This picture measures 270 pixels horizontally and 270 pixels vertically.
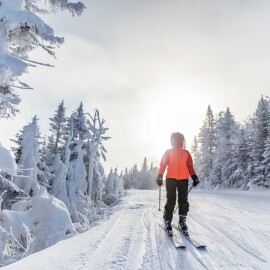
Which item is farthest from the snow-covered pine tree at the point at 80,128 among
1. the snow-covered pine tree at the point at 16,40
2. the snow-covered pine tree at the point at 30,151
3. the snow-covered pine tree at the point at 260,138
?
the snow-covered pine tree at the point at 16,40

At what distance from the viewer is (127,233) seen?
6.20m

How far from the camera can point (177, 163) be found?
263 inches

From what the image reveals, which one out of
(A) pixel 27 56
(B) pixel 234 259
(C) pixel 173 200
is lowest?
(B) pixel 234 259

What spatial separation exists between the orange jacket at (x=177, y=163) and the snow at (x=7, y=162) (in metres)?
3.04

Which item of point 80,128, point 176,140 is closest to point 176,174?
point 176,140

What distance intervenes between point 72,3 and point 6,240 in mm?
7254

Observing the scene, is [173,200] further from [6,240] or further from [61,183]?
[61,183]

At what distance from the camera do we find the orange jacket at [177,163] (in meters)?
6.66

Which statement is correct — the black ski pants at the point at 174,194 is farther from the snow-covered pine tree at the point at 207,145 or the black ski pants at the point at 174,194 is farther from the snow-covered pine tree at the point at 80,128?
the snow-covered pine tree at the point at 207,145

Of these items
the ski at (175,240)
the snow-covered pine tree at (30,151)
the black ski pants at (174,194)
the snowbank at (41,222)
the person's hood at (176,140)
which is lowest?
the snowbank at (41,222)

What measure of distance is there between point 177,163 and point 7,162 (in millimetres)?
3516

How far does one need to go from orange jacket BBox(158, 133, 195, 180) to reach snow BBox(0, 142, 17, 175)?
3.04 m

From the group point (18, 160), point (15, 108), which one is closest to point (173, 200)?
point (15, 108)

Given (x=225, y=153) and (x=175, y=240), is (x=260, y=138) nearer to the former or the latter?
(x=225, y=153)
